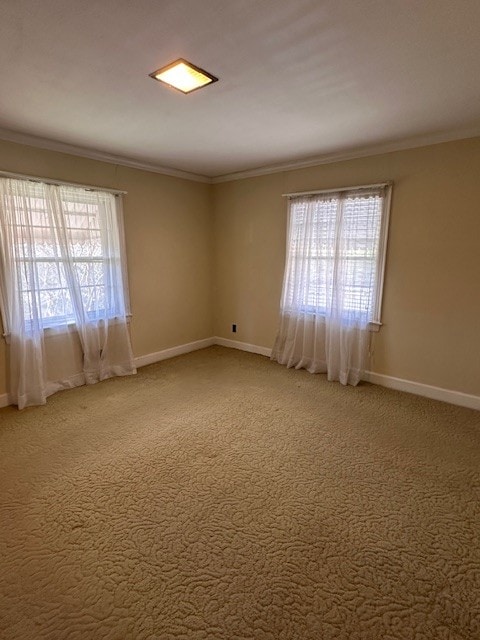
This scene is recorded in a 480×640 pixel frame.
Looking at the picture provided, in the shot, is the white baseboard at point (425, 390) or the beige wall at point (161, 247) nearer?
the white baseboard at point (425, 390)

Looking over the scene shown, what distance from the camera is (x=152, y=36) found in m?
1.58

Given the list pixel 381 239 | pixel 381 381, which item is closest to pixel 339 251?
pixel 381 239

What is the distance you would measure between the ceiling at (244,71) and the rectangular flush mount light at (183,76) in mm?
59

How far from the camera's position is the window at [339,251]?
3.38 metres

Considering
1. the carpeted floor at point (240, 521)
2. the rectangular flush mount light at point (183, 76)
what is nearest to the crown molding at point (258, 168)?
the rectangular flush mount light at point (183, 76)

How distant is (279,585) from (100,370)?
2.92 m

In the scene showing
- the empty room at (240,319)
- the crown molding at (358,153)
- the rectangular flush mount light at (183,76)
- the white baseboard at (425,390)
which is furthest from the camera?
the white baseboard at (425,390)

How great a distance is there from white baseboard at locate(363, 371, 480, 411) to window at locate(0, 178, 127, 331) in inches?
117

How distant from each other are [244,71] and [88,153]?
217 cm

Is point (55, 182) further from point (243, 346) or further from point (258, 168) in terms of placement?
point (243, 346)

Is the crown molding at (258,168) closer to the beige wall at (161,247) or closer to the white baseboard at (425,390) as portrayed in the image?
the beige wall at (161,247)

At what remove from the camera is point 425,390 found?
332 cm

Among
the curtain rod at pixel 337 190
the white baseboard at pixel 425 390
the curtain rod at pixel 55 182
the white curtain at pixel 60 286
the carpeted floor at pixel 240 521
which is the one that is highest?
the curtain rod at pixel 337 190

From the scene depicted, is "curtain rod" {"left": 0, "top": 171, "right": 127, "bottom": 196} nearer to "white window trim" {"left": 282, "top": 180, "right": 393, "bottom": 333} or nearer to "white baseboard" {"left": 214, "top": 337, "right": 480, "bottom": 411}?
"white window trim" {"left": 282, "top": 180, "right": 393, "bottom": 333}
